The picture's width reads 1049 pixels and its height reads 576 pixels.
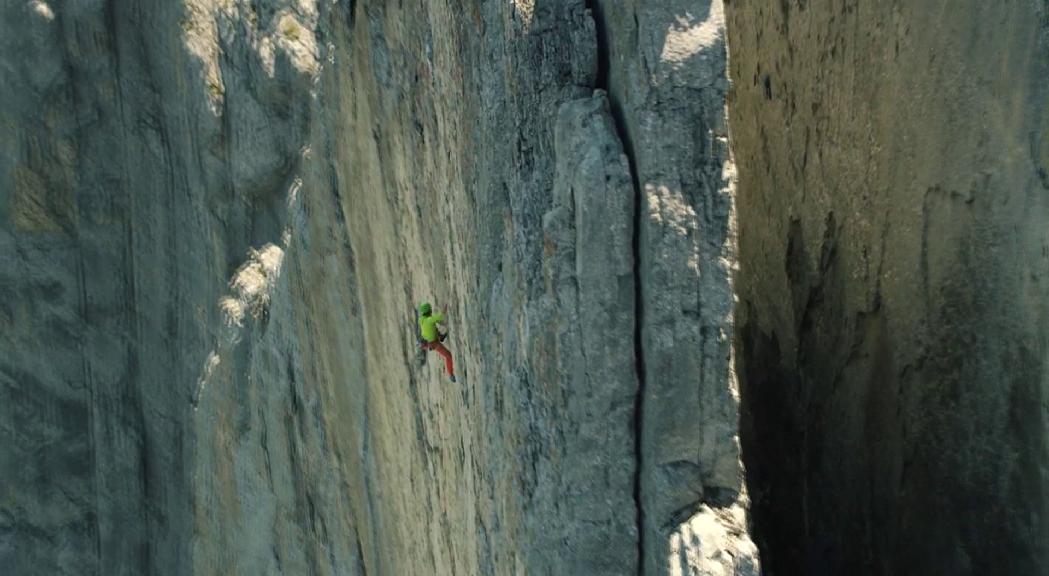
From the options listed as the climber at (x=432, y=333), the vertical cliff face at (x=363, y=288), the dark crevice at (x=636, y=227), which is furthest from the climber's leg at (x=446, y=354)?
the dark crevice at (x=636, y=227)

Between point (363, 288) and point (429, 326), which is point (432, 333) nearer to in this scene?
point (429, 326)

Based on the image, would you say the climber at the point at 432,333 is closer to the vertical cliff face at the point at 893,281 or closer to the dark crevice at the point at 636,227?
the vertical cliff face at the point at 893,281

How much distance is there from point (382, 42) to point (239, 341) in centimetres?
469

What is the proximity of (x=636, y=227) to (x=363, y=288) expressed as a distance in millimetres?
4958

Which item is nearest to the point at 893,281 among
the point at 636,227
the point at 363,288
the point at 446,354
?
the point at 636,227

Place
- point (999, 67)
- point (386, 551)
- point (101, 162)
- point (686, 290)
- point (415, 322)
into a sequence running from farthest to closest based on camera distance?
point (101, 162) → point (386, 551) → point (415, 322) → point (999, 67) → point (686, 290)

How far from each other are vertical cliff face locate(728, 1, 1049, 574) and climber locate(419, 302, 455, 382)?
6.23 feet

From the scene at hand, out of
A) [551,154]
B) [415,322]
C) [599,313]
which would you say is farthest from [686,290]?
[415,322]

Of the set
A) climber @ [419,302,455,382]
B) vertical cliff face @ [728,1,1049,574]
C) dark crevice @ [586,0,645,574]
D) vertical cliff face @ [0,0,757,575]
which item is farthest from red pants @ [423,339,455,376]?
dark crevice @ [586,0,645,574]

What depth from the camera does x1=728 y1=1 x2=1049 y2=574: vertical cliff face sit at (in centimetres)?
732

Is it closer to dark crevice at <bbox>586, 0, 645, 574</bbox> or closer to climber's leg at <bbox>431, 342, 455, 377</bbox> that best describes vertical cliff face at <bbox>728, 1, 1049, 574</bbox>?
dark crevice at <bbox>586, 0, 645, 574</bbox>

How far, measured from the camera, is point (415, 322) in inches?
411

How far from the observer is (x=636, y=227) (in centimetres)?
700

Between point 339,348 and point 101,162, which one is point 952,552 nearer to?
point 339,348
